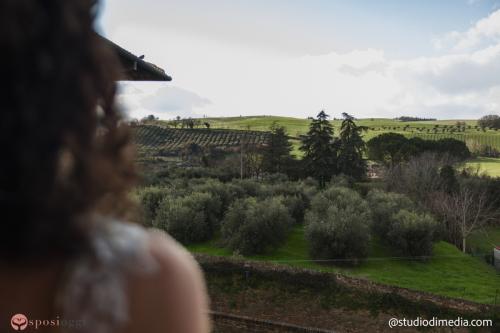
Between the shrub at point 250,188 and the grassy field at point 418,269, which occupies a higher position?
the shrub at point 250,188

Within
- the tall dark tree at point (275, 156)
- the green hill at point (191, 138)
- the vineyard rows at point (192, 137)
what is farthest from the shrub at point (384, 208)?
the vineyard rows at point (192, 137)

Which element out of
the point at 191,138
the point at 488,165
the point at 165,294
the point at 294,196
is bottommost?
the point at 294,196

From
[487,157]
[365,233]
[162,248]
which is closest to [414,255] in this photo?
[365,233]

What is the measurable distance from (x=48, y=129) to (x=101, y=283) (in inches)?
11.3

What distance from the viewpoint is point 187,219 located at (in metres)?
19.4

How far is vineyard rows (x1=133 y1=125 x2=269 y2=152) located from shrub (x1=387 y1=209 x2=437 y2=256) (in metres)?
44.1

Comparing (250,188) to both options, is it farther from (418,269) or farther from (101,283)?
(101,283)

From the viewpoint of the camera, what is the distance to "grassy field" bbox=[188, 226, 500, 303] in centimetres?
1533

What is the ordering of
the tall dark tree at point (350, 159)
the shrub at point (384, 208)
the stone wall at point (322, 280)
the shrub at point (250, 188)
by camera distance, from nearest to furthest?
the stone wall at point (322, 280) < the shrub at point (384, 208) < the shrub at point (250, 188) < the tall dark tree at point (350, 159)

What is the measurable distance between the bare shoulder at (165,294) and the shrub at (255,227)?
17.3m

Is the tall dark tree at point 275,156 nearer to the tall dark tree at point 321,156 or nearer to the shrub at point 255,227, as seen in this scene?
the tall dark tree at point 321,156

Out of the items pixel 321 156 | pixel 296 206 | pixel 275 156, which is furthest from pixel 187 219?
pixel 275 156

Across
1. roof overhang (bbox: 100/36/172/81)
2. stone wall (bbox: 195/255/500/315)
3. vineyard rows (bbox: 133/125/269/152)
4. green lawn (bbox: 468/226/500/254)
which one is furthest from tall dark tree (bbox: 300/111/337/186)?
roof overhang (bbox: 100/36/172/81)

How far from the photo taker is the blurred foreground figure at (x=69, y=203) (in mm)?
688
